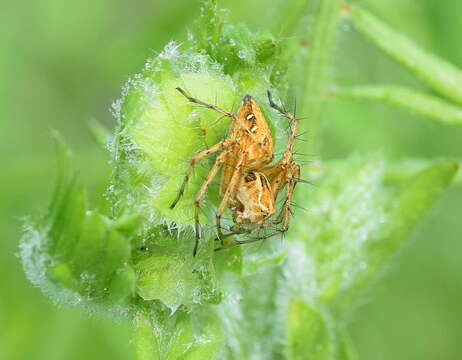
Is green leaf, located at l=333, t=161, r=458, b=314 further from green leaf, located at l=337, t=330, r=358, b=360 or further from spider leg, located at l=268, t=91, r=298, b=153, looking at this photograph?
spider leg, located at l=268, t=91, r=298, b=153

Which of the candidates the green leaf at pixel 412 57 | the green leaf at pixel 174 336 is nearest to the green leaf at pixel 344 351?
the green leaf at pixel 174 336

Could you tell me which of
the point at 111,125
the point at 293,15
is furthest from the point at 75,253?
the point at 111,125

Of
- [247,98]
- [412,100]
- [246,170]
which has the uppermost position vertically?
[412,100]

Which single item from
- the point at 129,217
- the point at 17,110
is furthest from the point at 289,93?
the point at 17,110

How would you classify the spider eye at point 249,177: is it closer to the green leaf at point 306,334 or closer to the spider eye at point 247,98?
the spider eye at point 247,98

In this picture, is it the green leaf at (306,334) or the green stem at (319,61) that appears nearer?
the green leaf at (306,334)

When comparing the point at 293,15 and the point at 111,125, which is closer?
the point at 293,15

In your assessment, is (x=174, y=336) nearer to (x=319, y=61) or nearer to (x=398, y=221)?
(x=398, y=221)
